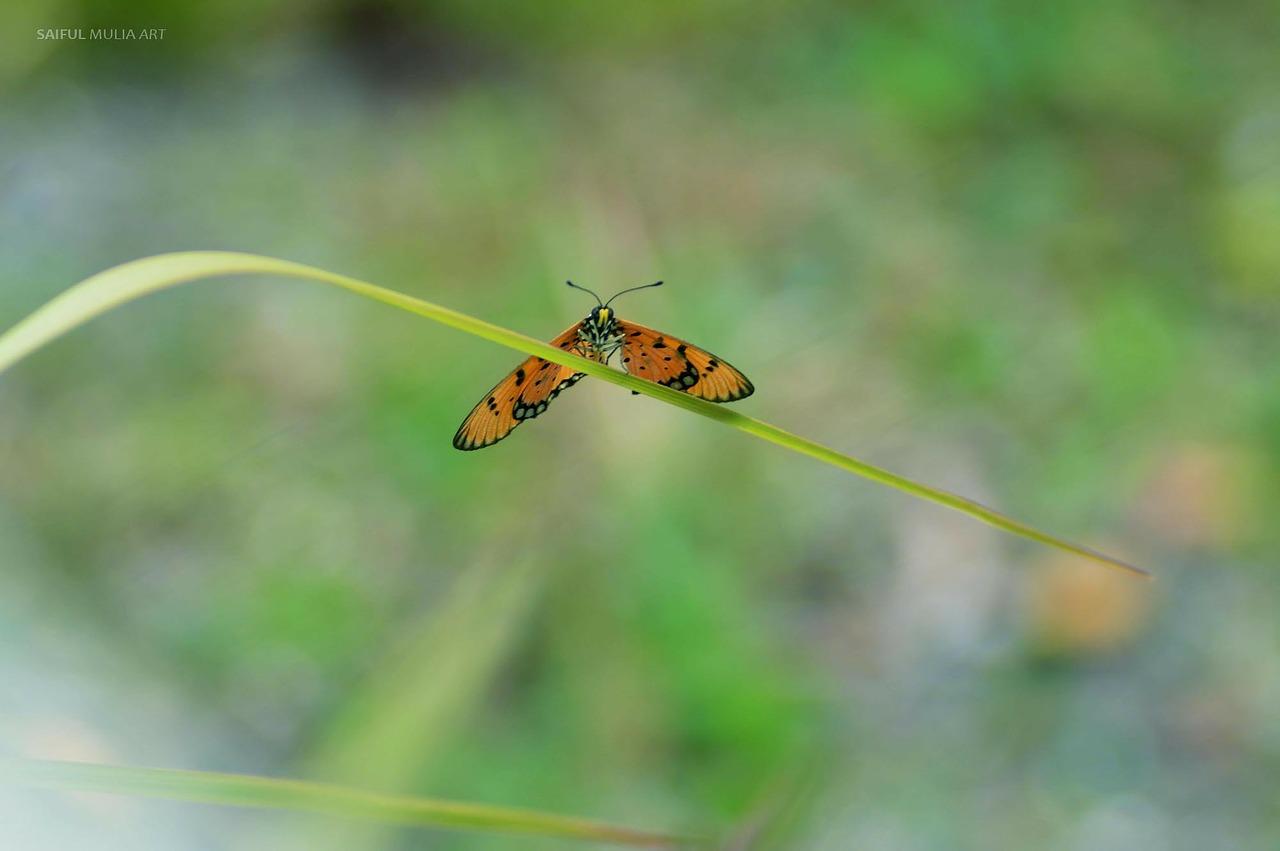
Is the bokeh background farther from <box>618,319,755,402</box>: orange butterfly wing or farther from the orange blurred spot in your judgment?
<box>618,319,755,402</box>: orange butterfly wing

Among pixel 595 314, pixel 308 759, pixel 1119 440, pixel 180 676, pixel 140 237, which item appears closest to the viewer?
pixel 595 314

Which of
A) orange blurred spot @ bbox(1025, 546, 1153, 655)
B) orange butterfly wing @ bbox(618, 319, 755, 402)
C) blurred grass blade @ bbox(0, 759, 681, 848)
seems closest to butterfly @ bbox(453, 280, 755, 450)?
orange butterfly wing @ bbox(618, 319, 755, 402)

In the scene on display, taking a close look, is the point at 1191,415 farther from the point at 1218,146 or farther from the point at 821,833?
the point at 821,833

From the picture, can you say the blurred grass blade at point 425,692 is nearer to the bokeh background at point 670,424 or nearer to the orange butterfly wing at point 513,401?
the bokeh background at point 670,424

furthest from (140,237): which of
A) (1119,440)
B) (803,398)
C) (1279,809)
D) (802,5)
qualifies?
(1279,809)

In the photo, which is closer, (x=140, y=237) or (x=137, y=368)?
(x=137, y=368)

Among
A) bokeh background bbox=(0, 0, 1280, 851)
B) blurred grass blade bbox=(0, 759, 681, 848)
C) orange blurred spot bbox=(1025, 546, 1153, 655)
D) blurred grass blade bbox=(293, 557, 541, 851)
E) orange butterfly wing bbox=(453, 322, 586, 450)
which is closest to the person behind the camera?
blurred grass blade bbox=(0, 759, 681, 848)

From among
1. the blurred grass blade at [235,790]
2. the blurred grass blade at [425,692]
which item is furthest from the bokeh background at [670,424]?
the blurred grass blade at [235,790]
